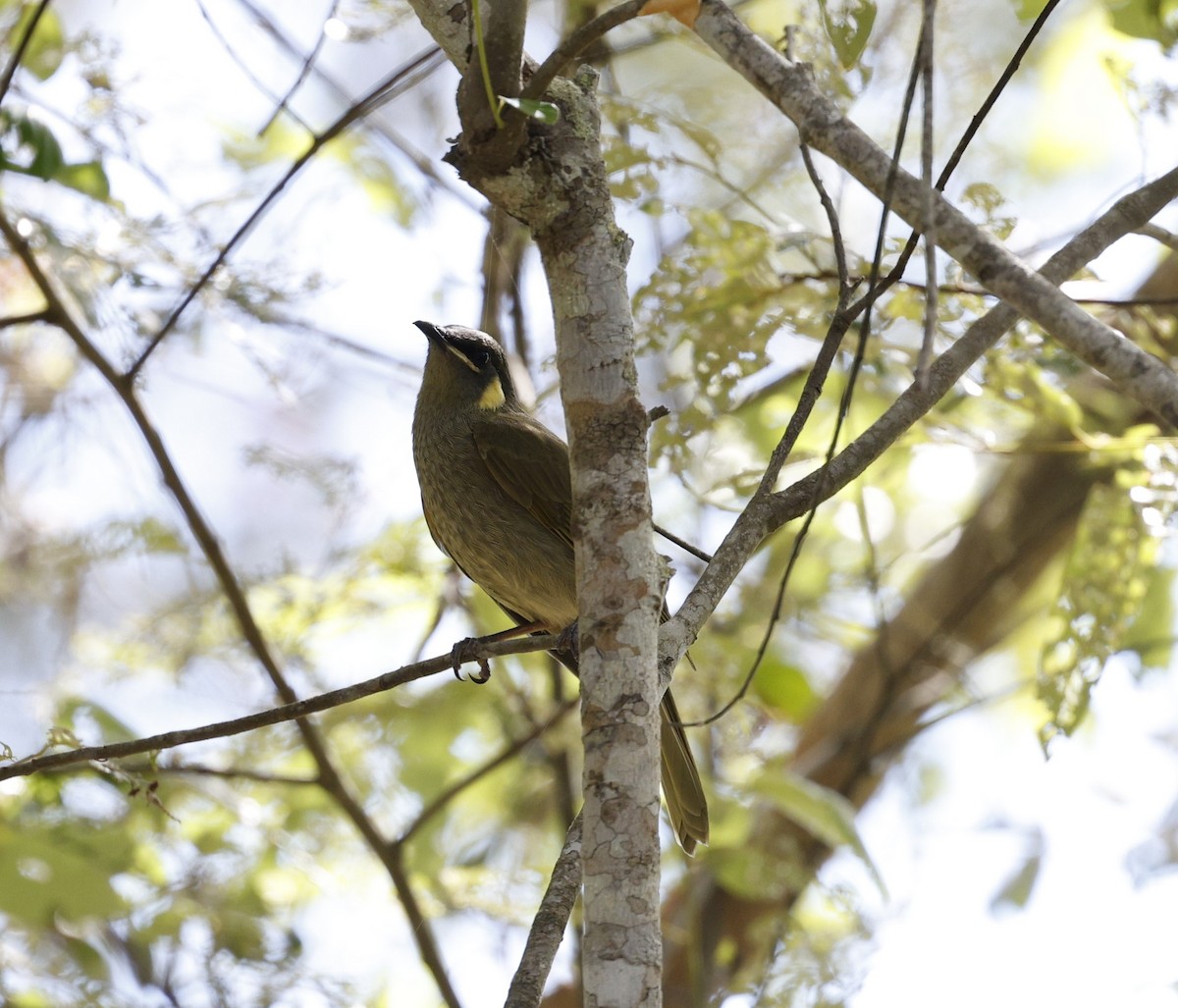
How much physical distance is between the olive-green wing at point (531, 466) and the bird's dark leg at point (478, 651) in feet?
1.23

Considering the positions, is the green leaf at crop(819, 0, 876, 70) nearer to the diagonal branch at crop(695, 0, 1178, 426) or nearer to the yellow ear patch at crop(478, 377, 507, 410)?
the diagonal branch at crop(695, 0, 1178, 426)

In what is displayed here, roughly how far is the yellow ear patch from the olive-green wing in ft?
0.55

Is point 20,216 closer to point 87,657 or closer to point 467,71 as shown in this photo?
point 87,657

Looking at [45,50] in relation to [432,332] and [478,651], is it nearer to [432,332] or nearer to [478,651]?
[432,332]

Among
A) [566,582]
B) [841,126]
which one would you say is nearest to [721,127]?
[566,582]

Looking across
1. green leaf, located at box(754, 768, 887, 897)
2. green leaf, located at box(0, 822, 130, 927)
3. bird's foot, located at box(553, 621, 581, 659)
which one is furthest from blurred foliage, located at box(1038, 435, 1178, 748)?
green leaf, located at box(0, 822, 130, 927)

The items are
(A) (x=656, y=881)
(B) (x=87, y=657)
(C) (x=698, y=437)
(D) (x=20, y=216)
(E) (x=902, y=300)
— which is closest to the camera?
(A) (x=656, y=881)

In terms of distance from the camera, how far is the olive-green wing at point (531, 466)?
3498 millimetres

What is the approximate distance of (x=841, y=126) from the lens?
1.65 metres

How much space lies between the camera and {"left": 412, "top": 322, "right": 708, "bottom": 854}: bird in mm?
3301

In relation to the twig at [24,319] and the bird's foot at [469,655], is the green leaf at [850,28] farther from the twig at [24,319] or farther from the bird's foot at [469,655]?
the twig at [24,319]

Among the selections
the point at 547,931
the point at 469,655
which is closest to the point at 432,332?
the point at 469,655

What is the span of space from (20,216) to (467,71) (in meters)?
2.27

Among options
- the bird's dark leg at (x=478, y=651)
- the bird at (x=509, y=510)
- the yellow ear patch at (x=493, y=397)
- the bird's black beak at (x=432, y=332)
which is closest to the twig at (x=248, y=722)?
the bird's dark leg at (x=478, y=651)
